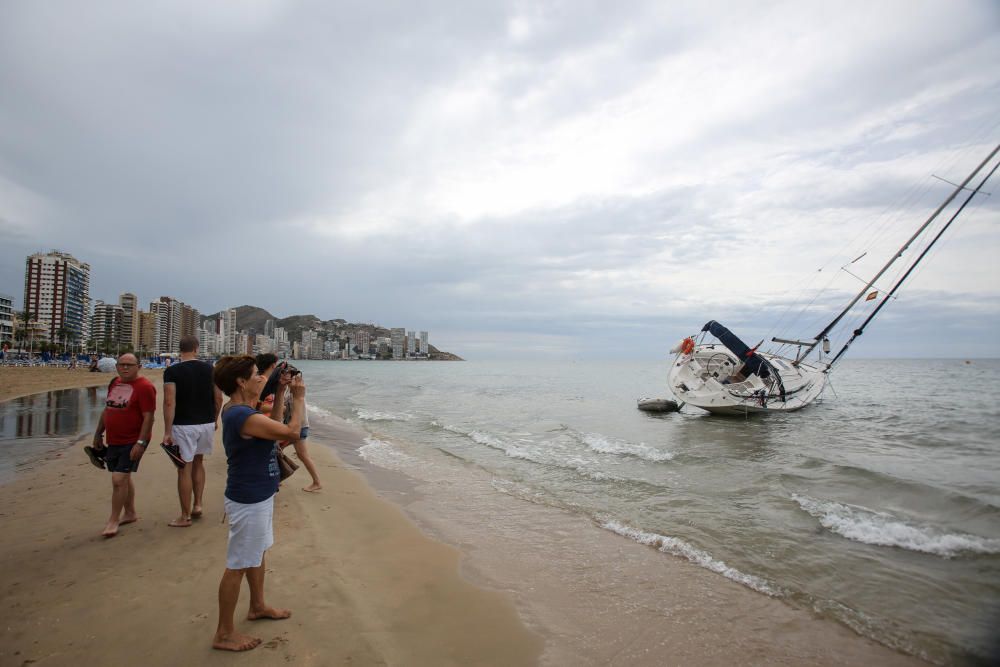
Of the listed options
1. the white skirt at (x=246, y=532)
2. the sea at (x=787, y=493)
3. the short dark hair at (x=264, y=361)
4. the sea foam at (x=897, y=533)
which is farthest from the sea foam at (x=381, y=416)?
the white skirt at (x=246, y=532)

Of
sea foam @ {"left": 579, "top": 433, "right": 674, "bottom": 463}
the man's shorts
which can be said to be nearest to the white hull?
sea foam @ {"left": 579, "top": 433, "right": 674, "bottom": 463}

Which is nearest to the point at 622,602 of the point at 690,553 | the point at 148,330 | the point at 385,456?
the point at 690,553

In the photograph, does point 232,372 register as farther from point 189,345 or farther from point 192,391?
point 189,345

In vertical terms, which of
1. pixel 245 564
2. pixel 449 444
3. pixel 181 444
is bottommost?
pixel 449 444

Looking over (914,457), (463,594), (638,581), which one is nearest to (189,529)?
(463,594)

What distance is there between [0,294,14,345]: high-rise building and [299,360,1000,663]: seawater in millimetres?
116645

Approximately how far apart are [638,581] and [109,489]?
7.91 m

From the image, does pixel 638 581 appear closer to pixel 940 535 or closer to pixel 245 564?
pixel 245 564

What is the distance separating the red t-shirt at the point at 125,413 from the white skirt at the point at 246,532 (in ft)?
8.57

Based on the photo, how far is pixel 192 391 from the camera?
5262mm

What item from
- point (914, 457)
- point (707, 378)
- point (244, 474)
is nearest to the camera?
point (244, 474)

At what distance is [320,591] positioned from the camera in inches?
165

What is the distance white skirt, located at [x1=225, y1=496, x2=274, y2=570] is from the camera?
123 inches

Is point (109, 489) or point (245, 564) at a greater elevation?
point (245, 564)
